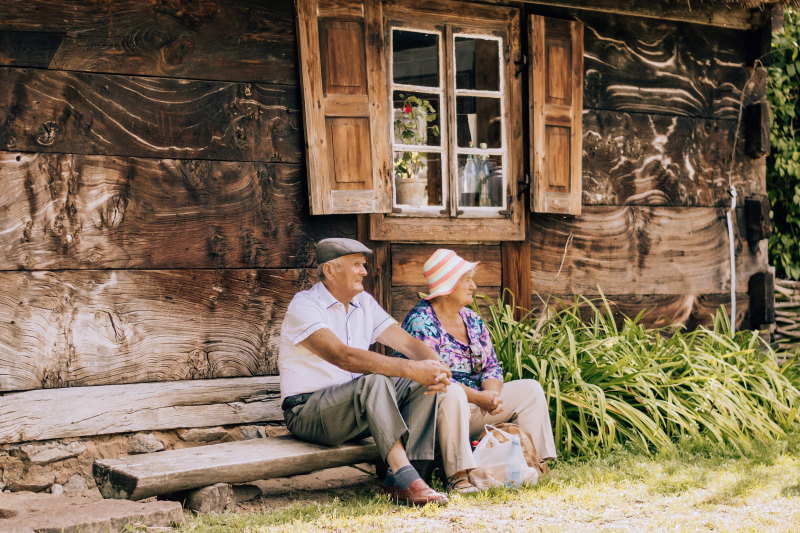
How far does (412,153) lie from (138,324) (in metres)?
2.05

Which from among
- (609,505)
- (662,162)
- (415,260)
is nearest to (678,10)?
(662,162)

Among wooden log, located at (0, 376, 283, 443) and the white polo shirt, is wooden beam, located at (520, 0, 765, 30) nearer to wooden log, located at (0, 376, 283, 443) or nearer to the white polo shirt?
the white polo shirt

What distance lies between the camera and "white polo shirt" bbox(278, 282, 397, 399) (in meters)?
3.98

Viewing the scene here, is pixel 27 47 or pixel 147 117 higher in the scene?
pixel 27 47

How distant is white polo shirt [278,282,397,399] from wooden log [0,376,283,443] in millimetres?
757

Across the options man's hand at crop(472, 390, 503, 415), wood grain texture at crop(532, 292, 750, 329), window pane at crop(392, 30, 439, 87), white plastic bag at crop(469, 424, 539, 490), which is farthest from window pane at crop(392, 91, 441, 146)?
→ white plastic bag at crop(469, 424, 539, 490)

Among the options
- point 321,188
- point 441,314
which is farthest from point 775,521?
point 321,188

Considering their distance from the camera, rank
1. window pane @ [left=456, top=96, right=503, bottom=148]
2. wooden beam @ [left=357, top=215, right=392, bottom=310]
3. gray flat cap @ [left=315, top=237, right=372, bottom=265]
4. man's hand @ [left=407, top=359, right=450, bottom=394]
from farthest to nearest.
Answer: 1. window pane @ [left=456, top=96, right=503, bottom=148]
2. wooden beam @ [left=357, top=215, right=392, bottom=310]
3. gray flat cap @ [left=315, top=237, right=372, bottom=265]
4. man's hand @ [left=407, top=359, right=450, bottom=394]

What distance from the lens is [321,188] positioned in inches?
195

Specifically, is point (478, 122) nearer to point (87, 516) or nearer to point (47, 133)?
point (47, 133)

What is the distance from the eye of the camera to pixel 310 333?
393 cm

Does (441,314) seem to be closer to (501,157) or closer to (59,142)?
(501,157)

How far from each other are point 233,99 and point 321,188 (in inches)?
28.4

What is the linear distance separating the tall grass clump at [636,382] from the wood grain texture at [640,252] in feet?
0.93
